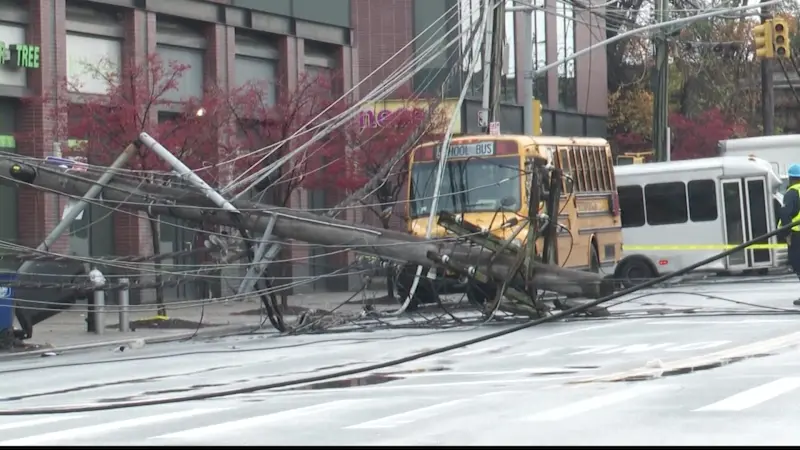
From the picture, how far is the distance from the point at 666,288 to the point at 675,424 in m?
21.1

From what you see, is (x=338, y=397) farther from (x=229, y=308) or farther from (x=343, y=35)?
(x=343, y=35)

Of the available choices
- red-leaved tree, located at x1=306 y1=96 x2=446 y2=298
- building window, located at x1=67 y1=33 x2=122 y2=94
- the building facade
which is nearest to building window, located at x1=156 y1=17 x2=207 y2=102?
building window, located at x1=67 y1=33 x2=122 y2=94

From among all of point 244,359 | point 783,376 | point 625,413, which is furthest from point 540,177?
point 625,413

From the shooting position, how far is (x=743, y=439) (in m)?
9.07

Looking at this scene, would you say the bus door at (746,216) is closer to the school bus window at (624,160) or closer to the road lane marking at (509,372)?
the school bus window at (624,160)

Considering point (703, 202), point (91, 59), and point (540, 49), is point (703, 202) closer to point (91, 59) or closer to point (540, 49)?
point (91, 59)

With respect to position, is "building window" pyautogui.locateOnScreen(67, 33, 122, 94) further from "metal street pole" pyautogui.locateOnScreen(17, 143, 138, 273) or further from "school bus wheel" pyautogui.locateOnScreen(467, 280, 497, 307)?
"school bus wheel" pyautogui.locateOnScreen(467, 280, 497, 307)

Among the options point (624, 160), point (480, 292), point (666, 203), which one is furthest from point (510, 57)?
point (480, 292)

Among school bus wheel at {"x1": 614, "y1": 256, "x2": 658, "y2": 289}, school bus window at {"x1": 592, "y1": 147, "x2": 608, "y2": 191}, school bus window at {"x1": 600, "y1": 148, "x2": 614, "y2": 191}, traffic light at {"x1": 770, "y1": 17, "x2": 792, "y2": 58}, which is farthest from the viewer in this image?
school bus wheel at {"x1": 614, "y1": 256, "x2": 658, "y2": 289}

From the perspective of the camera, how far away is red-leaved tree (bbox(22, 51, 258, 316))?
25.0 meters

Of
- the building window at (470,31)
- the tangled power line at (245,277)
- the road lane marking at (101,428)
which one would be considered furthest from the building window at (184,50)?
the road lane marking at (101,428)

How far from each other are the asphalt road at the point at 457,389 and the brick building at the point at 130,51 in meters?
9.28

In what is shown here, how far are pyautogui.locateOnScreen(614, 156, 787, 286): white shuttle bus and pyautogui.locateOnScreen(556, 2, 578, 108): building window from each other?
56.2ft

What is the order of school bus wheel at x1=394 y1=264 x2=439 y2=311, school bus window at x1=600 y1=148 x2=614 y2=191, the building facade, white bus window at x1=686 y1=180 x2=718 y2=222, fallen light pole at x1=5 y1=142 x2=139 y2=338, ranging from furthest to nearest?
the building facade → white bus window at x1=686 y1=180 x2=718 y2=222 → school bus window at x1=600 y1=148 x2=614 y2=191 → school bus wheel at x1=394 y1=264 x2=439 y2=311 → fallen light pole at x1=5 y1=142 x2=139 y2=338
